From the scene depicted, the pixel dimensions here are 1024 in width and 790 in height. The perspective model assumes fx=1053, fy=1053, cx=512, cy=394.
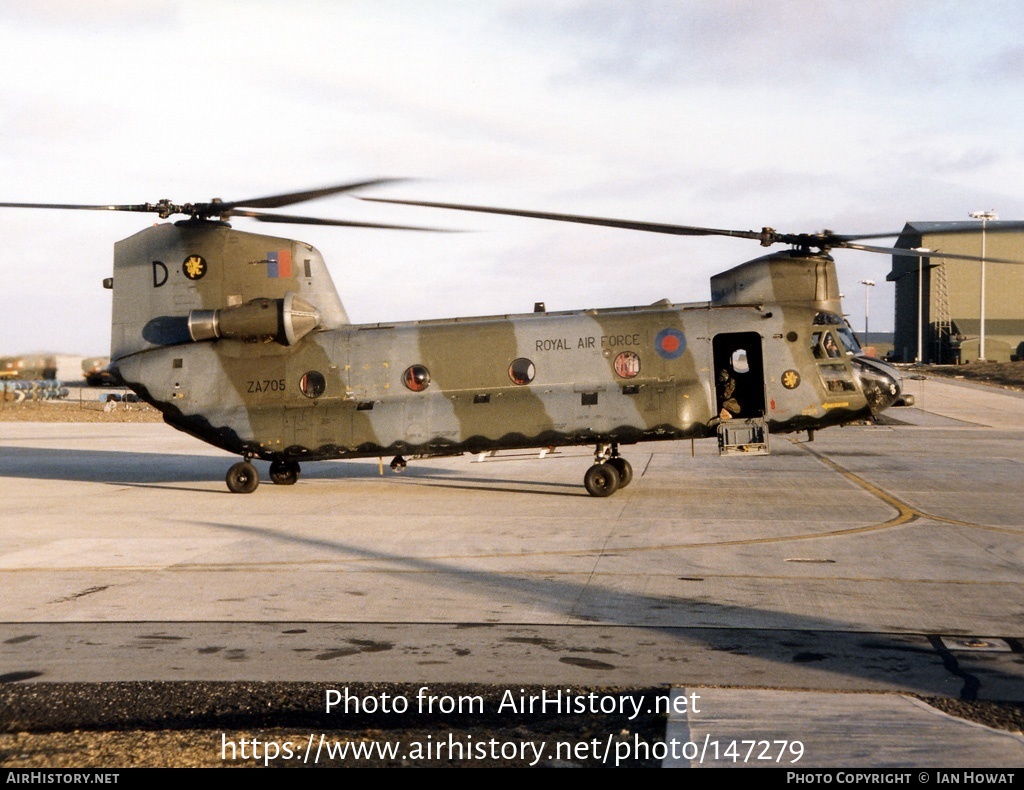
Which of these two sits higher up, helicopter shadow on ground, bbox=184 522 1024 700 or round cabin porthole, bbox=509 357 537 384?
round cabin porthole, bbox=509 357 537 384

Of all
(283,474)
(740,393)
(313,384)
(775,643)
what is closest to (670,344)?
(740,393)

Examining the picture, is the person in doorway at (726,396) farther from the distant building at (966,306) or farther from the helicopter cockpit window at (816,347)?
the distant building at (966,306)

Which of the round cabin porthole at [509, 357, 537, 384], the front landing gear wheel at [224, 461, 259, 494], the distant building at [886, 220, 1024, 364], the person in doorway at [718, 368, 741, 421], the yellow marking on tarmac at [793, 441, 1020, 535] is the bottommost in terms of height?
the yellow marking on tarmac at [793, 441, 1020, 535]

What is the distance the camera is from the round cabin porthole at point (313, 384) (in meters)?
20.0

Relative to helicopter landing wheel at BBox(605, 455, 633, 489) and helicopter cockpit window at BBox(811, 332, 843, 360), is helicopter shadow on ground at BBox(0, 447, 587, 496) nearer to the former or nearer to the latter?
helicopter landing wheel at BBox(605, 455, 633, 489)

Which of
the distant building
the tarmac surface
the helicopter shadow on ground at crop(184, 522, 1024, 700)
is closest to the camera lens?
the tarmac surface

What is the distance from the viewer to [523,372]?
766 inches

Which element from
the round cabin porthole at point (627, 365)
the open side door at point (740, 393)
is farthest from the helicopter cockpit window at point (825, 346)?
the round cabin porthole at point (627, 365)

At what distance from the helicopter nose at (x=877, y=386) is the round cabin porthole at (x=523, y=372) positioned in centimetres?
591

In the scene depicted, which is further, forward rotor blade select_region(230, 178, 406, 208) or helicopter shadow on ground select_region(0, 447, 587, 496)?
helicopter shadow on ground select_region(0, 447, 587, 496)

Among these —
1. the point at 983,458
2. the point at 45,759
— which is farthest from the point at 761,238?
the point at 45,759

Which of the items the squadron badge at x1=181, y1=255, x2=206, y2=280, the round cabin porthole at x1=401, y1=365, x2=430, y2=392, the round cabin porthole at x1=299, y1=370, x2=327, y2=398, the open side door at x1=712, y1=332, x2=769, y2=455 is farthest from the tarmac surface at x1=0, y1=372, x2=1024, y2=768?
the squadron badge at x1=181, y1=255, x2=206, y2=280

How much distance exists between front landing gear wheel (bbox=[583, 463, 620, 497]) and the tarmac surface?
0.21 meters

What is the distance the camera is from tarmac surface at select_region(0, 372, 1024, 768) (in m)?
7.30
